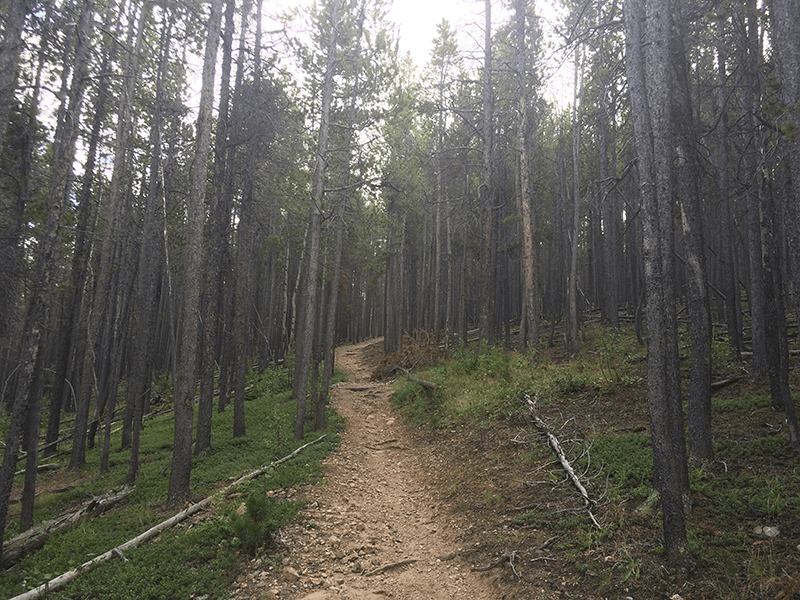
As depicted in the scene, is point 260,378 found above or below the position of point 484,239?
below

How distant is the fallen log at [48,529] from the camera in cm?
666

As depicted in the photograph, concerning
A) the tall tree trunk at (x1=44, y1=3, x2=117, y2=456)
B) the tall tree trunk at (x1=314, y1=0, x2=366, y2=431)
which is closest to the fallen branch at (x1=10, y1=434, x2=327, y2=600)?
the tall tree trunk at (x1=314, y1=0, x2=366, y2=431)

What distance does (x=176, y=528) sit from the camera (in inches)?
262

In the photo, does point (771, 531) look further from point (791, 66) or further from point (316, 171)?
point (316, 171)

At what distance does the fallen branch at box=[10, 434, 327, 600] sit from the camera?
17.1ft

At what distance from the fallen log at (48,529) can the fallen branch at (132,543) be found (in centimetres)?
187

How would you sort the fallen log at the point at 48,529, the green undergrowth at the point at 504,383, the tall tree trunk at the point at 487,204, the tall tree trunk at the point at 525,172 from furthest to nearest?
the tall tree trunk at the point at 487,204 < the tall tree trunk at the point at 525,172 < the green undergrowth at the point at 504,383 < the fallen log at the point at 48,529

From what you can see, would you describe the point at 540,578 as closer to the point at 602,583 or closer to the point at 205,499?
the point at 602,583

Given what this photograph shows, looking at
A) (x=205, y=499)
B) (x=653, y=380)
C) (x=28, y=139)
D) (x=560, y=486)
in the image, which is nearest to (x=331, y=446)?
(x=205, y=499)

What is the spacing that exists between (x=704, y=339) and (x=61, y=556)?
30.5ft

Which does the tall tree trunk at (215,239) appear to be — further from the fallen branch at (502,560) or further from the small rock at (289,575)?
the fallen branch at (502,560)

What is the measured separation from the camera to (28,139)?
36.3 ft

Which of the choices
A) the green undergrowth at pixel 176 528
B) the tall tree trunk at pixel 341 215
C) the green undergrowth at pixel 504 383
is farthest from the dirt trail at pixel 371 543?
the tall tree trunk at pixel 341 215

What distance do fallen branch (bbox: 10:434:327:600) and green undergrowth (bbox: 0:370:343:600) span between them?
0.11 meters
